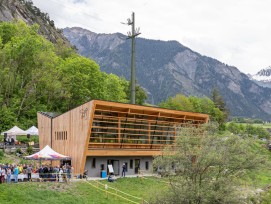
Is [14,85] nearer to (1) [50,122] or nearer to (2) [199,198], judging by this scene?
(1) [50,122]

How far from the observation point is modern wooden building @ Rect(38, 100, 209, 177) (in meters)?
35.6

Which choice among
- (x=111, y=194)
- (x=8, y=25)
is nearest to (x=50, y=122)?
(x=111, y=194)

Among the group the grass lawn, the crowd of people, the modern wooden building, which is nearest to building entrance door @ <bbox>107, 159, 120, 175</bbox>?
the modern wooden building

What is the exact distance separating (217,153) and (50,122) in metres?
25.1

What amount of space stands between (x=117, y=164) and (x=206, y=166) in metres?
16.2

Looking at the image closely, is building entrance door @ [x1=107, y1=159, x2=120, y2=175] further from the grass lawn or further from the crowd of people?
the crowd of people

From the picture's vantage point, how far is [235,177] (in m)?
24.6

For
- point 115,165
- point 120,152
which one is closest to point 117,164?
point 115,165

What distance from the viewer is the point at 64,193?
89.4 feet

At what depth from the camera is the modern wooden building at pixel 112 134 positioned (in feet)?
117

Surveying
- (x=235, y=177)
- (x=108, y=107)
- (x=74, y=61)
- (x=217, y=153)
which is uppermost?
(x=74, y=61)

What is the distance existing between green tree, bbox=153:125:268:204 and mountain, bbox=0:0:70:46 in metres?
72.0

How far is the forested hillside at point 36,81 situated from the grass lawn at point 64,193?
28.8 m

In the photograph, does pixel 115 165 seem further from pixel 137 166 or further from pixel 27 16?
pixel 27 16
